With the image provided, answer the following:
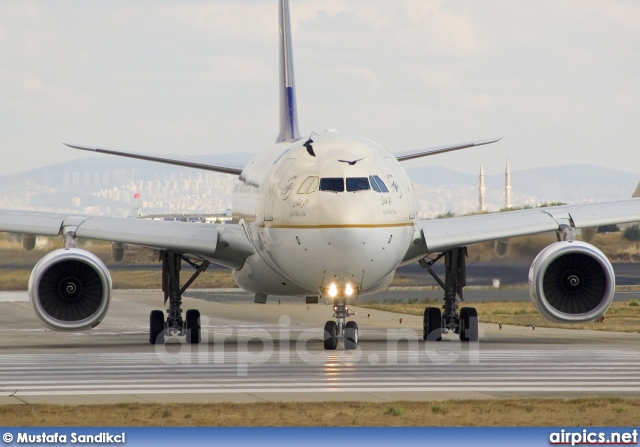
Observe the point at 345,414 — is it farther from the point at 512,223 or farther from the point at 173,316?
the point at 173,316

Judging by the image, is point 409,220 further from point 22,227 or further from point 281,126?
point 281,126

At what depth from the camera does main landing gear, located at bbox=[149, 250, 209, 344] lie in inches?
1124

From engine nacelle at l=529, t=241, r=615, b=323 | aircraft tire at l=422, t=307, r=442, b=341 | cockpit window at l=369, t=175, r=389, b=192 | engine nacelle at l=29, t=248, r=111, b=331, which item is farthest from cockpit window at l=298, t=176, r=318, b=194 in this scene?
aircraft tire at l=422, t=307, r=442, b=341

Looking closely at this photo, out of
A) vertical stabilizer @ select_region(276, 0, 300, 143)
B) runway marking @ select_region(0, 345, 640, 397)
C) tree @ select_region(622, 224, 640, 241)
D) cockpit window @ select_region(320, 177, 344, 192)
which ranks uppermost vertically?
vertical stabilizer @ select_region(276, 0, 300, 143)

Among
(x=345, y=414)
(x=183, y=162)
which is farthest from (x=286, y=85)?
(x=345, y=414)

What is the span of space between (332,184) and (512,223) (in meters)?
5.72

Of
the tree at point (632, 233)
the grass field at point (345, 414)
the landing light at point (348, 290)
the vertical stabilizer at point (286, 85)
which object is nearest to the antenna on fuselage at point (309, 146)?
the landing light at point (348, 290)

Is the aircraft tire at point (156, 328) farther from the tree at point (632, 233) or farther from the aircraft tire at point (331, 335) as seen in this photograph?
the tree at point (632, 233)

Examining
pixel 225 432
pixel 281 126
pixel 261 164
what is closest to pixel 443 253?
pixel 261 164

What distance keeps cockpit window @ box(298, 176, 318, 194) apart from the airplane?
4cm

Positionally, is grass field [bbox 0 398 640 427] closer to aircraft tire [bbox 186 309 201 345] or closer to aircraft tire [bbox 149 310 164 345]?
aircraft tire [bbox 149 310 164 345]

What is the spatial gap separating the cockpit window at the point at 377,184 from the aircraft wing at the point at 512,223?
2.94 m

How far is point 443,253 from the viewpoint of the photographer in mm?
28891

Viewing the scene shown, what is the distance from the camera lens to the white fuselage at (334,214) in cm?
2303
